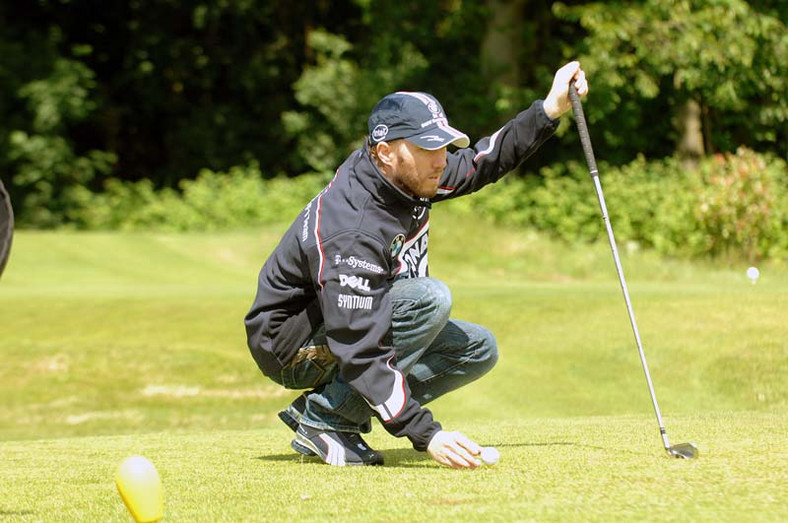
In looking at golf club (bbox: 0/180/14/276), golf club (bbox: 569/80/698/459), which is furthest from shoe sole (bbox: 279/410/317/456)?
golf club (bbox: 0/180/14/276)

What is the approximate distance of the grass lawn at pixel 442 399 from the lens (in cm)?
407

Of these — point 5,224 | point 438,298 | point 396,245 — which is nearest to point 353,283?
point 396,245

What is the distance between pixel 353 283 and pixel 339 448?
0.94 m

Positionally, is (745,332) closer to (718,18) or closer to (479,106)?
(718,18)

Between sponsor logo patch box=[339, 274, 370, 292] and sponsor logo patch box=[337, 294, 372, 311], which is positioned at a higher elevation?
sponsor logo patch box=[339, 274, 370, 292]

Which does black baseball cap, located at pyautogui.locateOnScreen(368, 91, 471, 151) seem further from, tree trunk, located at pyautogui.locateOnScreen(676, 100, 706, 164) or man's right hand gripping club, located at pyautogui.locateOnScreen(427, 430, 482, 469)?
tree trunk, located at pyautogui.locateOnScreen(676, 100, 706, 164)

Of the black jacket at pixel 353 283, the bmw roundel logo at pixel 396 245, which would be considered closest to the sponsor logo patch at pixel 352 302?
the black jacket at pixel 353 283

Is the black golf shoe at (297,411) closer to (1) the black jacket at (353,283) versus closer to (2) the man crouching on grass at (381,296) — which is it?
(2) the man crouching on grass at (381,296)

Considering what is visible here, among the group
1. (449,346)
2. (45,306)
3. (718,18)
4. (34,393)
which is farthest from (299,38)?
(449,346)

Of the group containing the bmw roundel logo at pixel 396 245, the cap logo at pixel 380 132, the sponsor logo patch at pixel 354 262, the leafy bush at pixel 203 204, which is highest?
the cap logo at pixel 380 132

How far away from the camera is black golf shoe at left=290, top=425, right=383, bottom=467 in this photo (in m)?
5.11

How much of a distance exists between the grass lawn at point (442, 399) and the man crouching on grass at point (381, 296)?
228 mm

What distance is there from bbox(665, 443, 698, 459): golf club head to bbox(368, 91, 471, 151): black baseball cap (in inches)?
58.2

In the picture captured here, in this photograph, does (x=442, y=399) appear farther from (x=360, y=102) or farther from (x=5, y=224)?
(x=360, y=102)
